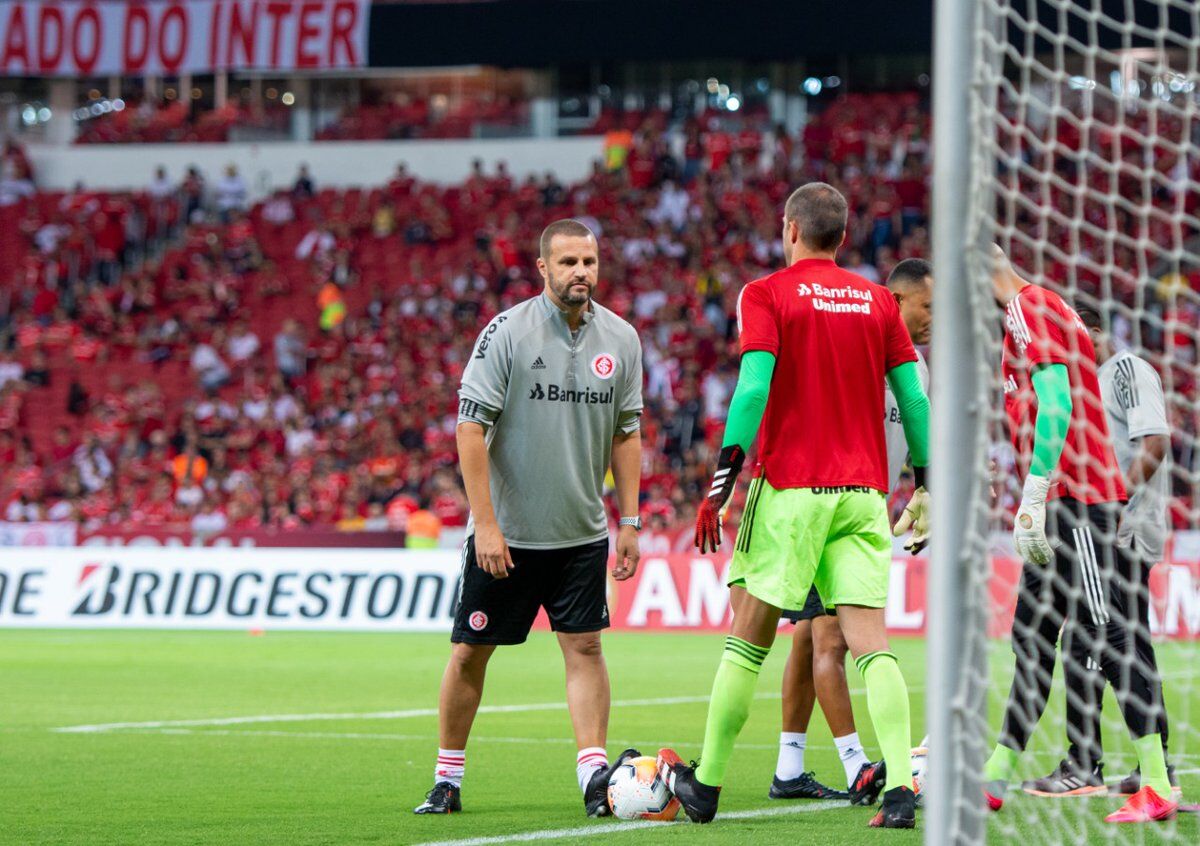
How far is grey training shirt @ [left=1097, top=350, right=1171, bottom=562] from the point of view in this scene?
749 cm

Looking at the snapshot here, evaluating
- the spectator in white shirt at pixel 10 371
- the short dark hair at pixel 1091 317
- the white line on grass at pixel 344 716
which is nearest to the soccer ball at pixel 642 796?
the short dark hair at pixel 1091 317

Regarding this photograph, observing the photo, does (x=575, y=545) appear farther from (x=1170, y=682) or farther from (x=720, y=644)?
(x=720, y=644)

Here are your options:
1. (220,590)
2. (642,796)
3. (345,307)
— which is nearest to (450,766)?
(642,796)

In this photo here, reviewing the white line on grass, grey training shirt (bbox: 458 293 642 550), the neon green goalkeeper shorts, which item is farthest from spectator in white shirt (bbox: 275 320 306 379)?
the neon green goalkeeper shorts

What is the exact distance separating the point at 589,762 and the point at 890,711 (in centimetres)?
137

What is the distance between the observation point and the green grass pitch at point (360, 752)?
22.3ft

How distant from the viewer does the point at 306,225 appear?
36.1 metres

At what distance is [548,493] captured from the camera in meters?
7.45

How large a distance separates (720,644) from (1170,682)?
5.48 m

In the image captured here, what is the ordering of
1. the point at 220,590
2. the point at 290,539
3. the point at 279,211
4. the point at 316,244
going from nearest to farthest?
the point at 220,590
the point at 290,539
the point at 316,244
the point at 279,211

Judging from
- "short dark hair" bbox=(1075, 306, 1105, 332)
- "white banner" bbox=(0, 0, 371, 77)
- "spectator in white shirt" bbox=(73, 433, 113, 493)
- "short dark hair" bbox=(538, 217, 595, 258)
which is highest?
"white banner" bbox=(0, 0, 371, 77)

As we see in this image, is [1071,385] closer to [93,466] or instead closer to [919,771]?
[919,771]

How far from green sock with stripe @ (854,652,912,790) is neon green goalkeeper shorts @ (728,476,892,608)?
21cm

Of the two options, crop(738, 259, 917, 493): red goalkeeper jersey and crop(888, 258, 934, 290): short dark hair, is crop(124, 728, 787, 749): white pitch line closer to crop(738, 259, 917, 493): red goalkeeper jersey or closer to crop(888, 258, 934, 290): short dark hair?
crop(888, 258, 934, 290): short dark hair
